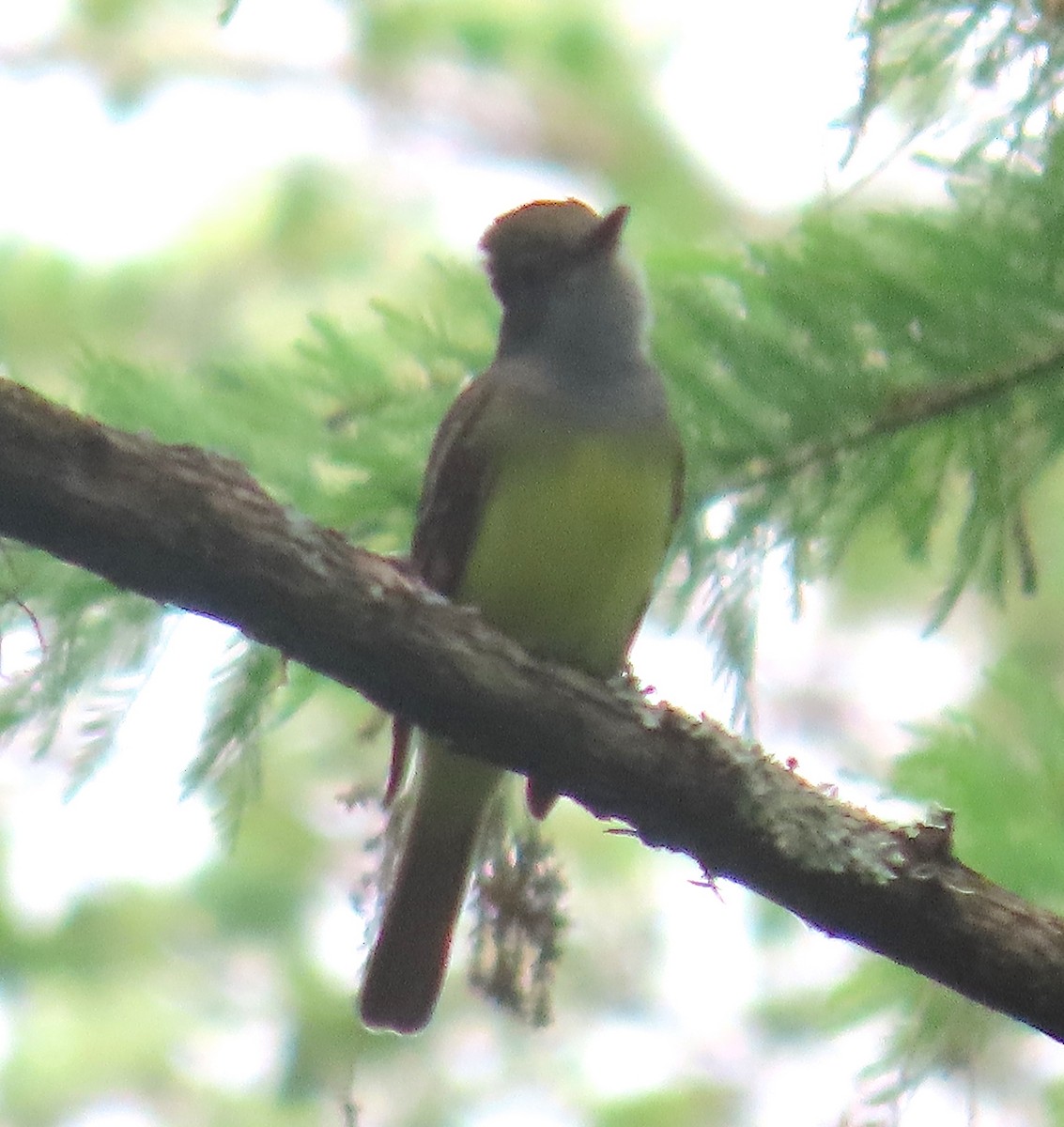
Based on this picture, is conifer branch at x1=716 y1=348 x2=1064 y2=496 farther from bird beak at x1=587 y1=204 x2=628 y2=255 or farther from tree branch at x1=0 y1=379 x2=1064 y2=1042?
bird beak at x1=587 y1=204 x2=628 y2=255

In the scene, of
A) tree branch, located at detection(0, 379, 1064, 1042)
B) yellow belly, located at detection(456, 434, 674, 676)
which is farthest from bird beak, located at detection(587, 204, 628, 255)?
tree branch, located at detection(0, 379, 1064, 1042)

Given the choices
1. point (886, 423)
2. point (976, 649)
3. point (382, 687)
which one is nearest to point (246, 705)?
point (382, 687)

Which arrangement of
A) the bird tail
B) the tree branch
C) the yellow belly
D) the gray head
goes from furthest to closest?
1. the gray head
2. the bird tail
3. the yellow belly
4. the tree branch

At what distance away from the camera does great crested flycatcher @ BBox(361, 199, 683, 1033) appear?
3.06 m

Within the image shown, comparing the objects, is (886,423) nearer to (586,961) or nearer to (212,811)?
(212,811)

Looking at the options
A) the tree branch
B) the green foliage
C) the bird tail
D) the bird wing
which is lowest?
the tree branch

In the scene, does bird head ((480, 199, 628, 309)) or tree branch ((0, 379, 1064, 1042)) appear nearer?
tree branch ((0, 379, 1064, 1042))

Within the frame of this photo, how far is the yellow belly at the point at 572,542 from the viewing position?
10.00 ft

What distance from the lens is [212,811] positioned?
2.92 metres

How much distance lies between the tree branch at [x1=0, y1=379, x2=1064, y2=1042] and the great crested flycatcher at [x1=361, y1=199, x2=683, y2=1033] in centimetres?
61

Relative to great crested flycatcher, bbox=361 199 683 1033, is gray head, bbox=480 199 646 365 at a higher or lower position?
higher

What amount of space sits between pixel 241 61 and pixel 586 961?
5.51 m

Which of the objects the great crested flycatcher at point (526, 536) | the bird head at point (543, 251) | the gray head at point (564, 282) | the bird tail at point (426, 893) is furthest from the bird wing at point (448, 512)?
the bird head at point (543, 251)

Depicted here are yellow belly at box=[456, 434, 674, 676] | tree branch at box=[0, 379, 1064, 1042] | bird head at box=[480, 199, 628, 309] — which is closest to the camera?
tree branch at box=[0, 379, 1064, 1042]
